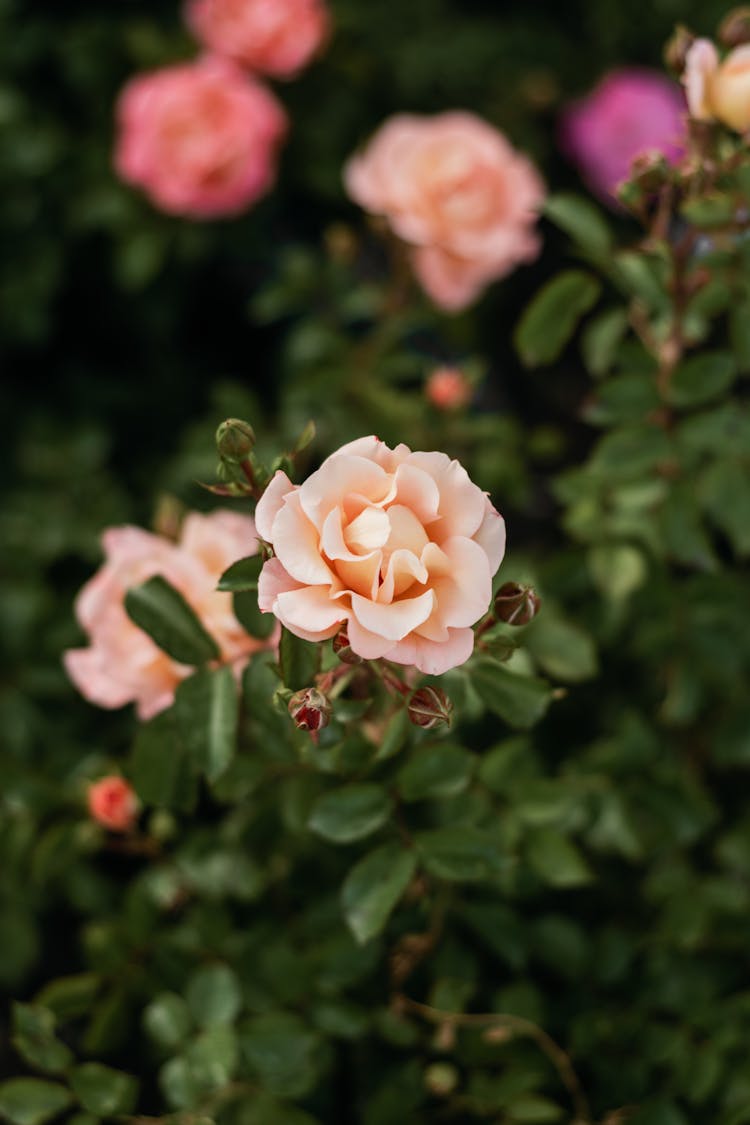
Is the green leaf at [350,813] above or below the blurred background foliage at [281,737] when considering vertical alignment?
above

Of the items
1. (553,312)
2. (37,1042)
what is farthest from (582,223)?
(37,1042)

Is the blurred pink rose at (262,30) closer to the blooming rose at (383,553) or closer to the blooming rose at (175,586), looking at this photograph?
the blooming rose at (175,586)

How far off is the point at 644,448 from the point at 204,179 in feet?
2.52

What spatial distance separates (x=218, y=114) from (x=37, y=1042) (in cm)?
109

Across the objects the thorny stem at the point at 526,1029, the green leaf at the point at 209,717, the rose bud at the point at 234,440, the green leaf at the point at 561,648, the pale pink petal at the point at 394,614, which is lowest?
the thorny stem at the point at 526,1029

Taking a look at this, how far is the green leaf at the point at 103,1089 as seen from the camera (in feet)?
2.49

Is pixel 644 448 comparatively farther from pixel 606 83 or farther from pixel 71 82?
pixel 71 82

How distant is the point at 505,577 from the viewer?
0.96 meters

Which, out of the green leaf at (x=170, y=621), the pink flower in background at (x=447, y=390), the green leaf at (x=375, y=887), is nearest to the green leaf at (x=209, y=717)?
the green leaf at (x=170, y=621)

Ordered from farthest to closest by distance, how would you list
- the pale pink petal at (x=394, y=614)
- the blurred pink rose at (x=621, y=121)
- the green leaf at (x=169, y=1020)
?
the blurred pink rose at (x=621, y=121) < the green leaf at (x=169, y=1020) < the pale pink petal at (x=394, y=614)

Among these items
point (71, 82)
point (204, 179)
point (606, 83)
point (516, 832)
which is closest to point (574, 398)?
point (606, 83)

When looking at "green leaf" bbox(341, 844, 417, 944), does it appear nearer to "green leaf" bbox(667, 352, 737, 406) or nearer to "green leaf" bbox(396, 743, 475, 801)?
"green leaf" bbox(396, 743, 475, 801)

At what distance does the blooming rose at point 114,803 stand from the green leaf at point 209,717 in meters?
0.20

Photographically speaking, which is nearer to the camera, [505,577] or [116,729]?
[505,577]
